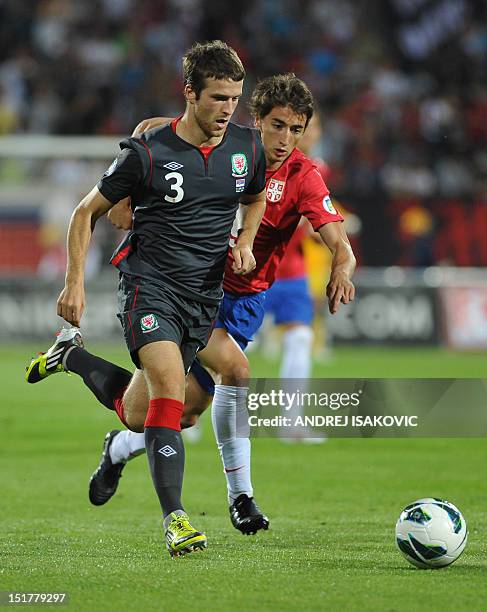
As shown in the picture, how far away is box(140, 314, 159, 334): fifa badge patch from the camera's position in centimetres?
561

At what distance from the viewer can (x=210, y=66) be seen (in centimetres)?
559

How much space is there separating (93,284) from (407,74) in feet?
29.6

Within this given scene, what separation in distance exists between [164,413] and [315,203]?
1.45m

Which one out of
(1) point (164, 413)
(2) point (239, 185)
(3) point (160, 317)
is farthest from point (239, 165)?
(1) point (164, 413)

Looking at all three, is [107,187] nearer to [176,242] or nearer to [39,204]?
[176,242]

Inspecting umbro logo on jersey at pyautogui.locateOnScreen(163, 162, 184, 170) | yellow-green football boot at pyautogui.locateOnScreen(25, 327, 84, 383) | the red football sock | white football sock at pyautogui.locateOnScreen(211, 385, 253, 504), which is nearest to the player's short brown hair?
umbro logo on jersey at pyautogui.locateOnScreen(163, 162, 184, 170)

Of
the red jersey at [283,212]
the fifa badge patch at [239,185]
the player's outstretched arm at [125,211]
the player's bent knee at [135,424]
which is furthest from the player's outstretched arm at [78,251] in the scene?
the red jersey at [283,212]

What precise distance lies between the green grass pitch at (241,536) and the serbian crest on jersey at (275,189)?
170cm

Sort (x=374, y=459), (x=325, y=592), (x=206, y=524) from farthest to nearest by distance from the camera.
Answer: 1. (x=374, y=459)
2. (x=206, y=524)
3. (x=325, y=592)

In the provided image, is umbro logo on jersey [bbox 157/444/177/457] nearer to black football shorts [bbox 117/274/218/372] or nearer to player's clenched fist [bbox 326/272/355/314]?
black football shorts [bbox 117/274/218/372]

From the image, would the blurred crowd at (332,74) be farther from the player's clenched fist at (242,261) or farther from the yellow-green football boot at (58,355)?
the player's clenched fist at (242,261)

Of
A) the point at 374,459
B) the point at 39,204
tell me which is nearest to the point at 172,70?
the point at 39,204

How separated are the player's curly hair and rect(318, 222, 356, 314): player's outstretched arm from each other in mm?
593

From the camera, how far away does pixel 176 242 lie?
5816 millimetres
